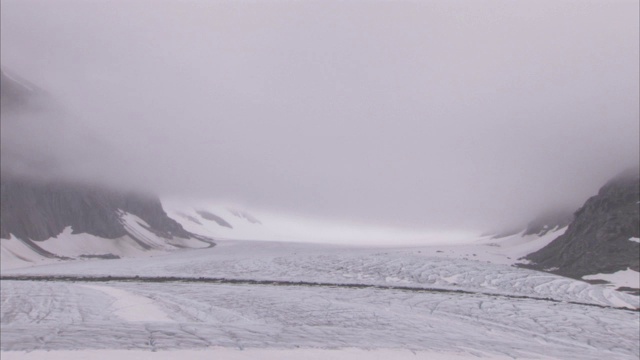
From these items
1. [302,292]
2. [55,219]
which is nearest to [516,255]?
[302,292]

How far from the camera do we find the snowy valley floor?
9.16 meters

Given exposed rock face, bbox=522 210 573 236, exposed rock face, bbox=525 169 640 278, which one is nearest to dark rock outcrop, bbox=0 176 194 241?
exposed rock face, bbox=525 169 640 278

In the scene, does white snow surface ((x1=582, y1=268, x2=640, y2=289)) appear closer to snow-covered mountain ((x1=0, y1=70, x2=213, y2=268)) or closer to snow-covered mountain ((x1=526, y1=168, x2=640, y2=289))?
snow-covered mountain ((x1=526, y1=168, x2=640, y2=289))

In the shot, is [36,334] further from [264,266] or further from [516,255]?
[516,255]

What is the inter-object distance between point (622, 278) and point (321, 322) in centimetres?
4329

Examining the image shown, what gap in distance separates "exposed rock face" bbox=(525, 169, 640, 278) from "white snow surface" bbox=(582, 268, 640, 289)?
1335 mm

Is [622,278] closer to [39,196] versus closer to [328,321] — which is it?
[328,321]

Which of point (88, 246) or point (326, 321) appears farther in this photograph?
point (88, 246)

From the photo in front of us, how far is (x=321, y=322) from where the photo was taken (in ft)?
44.0

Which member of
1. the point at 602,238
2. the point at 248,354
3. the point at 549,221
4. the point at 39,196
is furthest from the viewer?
the point at 549,221

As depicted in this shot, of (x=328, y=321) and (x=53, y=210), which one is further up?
(x=53, y=210)

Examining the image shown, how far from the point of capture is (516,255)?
73.1 meters

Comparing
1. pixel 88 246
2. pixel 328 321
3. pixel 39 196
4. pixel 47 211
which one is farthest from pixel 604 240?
pixel 39 196

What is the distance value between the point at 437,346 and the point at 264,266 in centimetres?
2374
